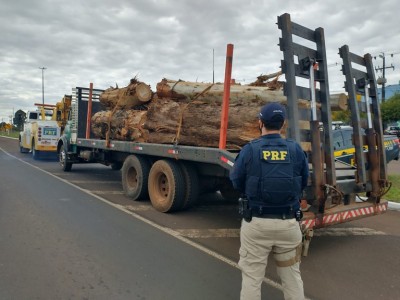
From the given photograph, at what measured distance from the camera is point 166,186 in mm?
7113

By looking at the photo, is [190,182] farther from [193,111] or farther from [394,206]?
[394,206]

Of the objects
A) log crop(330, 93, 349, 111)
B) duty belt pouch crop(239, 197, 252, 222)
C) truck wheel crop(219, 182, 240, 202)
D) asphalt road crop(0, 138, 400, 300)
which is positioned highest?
log crop(330, 93, 349, 111)

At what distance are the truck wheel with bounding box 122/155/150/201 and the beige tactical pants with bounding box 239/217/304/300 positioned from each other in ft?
15.9

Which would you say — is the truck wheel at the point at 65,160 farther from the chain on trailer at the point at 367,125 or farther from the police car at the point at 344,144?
the chain on trailer at the point at 367,125

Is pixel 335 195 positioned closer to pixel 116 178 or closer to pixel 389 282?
pixel 389 282

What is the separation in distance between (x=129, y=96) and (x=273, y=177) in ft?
20.5

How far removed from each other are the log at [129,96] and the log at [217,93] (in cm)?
83

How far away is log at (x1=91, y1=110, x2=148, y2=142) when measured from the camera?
25.6ft

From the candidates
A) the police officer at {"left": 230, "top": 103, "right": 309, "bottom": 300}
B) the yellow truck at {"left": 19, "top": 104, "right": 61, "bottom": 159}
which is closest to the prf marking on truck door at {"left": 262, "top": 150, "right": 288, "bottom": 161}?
the police officer at {"left": 230, "top": 103, "right": 309, "bottom": 300}

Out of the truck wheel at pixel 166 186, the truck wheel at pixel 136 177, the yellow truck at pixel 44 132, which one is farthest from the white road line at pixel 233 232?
the yellow truck at pixel 44 132

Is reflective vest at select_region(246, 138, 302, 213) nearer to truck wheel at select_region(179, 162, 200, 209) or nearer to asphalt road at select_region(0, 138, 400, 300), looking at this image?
asphalt road at select_region(0, 138, 400, 300)

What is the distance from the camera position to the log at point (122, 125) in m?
7.81

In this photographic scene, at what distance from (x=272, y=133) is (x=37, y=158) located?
1701cm

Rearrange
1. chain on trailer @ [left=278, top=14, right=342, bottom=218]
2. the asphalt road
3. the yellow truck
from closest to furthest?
the asphalt road < chain on trailer @ [left=278, top=14, right=342, bottom=218] < the yellow truck
